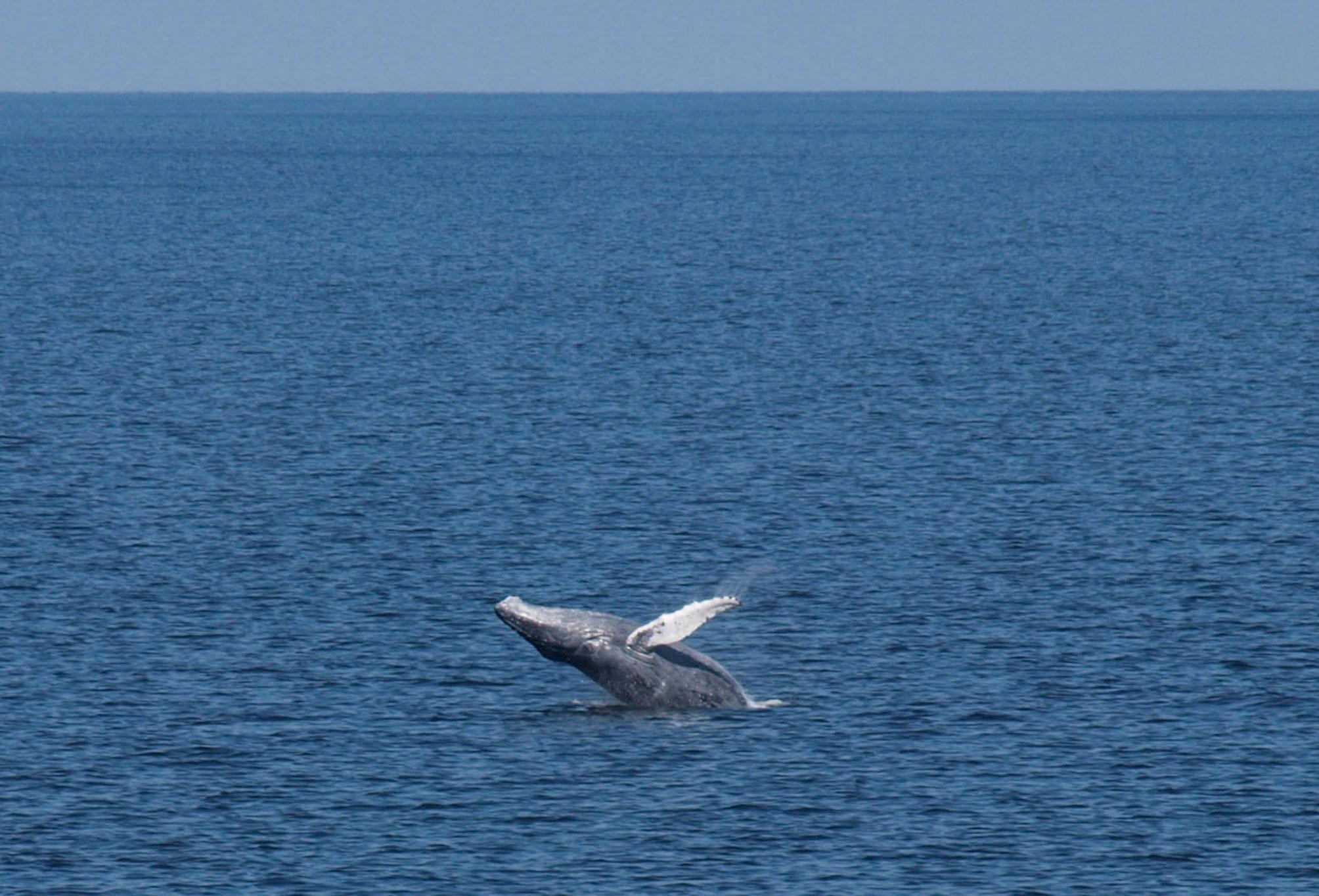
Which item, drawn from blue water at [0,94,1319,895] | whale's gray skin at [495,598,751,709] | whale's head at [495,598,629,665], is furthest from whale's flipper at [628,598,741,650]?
blue water at [0,94,1319,895]

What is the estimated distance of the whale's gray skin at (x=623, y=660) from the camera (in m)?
41.7

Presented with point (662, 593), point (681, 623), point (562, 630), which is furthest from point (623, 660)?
point (662, 593)

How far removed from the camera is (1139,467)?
229 feet

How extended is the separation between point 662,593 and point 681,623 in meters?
13.6

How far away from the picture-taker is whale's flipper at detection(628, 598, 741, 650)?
3991cm

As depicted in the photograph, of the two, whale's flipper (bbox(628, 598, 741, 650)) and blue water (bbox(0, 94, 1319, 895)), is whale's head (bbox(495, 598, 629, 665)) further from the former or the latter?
blue water (bbox(0, 94, 1319, 895))

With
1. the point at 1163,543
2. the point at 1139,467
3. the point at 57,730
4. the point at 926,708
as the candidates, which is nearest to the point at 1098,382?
the point at 1139,467

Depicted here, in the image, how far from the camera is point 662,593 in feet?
177

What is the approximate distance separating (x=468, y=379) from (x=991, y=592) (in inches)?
1546

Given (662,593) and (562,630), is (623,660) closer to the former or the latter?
(562,630)

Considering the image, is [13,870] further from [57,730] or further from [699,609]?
[699,609]

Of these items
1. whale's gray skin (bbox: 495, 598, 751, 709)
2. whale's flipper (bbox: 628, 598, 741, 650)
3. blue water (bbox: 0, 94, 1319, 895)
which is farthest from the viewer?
whale's gray skin (bbox: 495, 598, 751, 709)

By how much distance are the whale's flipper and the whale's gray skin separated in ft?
2.50

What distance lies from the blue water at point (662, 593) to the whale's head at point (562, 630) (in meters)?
1.58
